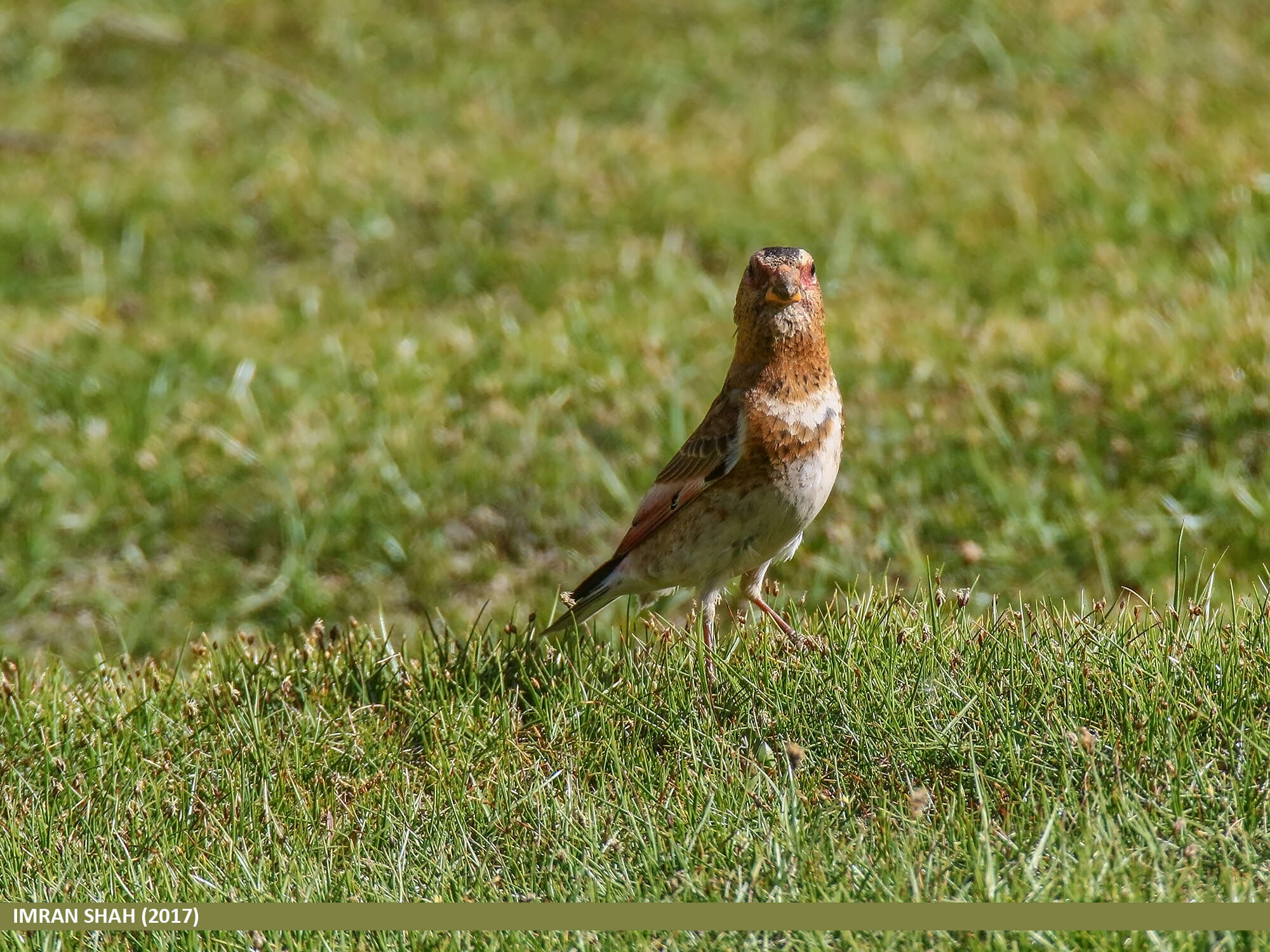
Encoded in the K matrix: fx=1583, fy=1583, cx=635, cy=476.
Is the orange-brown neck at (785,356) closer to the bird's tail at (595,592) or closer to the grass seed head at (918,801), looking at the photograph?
the bird's tail at (595,592)

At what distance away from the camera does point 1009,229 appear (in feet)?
30.4

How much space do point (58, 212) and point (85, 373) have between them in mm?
2400

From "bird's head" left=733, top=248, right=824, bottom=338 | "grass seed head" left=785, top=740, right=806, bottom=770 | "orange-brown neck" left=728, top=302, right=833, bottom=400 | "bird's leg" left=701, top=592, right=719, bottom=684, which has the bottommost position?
"bird's leg" left=701, top=592, right=719, bottom=684

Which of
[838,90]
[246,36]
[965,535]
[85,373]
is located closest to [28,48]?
[246,36]

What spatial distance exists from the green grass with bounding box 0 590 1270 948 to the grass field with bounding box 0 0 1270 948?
0.02m

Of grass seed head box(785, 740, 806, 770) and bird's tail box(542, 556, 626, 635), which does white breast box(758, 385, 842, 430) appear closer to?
bird's tail box(542, 556, 626, 635)

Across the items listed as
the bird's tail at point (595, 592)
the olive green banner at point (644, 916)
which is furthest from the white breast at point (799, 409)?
the olive green banner at point (644, 916)

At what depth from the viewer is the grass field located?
4.00 m

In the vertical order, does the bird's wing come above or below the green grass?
above

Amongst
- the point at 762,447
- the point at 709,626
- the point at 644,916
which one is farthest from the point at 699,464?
the point at 644,916

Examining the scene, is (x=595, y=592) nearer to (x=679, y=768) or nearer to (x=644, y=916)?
(x=679, y=768)

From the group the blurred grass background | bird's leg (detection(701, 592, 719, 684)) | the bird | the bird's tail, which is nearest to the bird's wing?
the bird

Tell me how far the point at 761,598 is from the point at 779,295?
111 centimetres

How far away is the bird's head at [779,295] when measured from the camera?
459 centimetres
